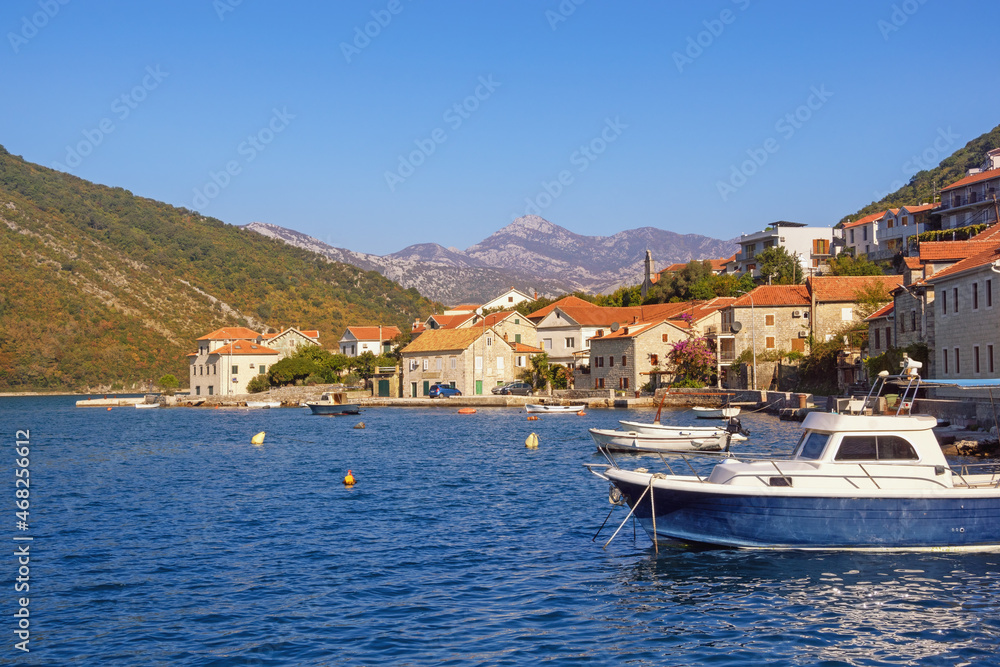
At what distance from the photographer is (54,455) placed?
42.3 meters

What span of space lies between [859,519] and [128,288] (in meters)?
144

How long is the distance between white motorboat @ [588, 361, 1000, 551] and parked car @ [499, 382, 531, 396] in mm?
63939

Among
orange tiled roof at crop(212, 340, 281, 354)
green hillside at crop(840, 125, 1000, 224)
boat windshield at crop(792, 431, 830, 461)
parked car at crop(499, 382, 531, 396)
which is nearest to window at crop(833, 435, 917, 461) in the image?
boat windshield at crop(792, 431, 830, 461)

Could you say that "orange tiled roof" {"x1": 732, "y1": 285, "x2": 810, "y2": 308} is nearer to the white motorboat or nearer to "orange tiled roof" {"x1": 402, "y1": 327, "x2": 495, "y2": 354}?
"orange tiled roof" {"x1": 402, "y1": 327, "x2": 495, "y2": 354}

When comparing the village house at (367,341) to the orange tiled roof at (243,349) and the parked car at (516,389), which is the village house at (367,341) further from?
the parked car at (516,389)

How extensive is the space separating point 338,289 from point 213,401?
81382 mm

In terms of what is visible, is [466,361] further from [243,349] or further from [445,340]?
[243,349]

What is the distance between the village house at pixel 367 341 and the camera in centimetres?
11538

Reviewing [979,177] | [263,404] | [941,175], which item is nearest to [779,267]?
A: [979,177]

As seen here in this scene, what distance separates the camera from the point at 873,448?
55.7 feet

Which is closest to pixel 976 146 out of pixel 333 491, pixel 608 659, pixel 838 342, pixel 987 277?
pixel 838 342

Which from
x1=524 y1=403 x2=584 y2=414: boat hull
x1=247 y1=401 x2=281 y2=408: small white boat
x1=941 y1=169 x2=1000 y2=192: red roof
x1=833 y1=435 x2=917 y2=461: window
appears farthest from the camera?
x1=247 y1=401 x2=281 y2=408: small white boat

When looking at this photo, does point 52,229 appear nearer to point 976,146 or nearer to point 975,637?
point 976,146

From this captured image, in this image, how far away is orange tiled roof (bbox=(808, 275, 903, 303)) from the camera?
6725cm
